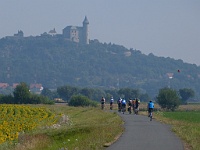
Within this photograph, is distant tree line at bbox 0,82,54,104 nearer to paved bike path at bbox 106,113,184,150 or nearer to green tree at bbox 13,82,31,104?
green tree at bbox 13,82,31,104

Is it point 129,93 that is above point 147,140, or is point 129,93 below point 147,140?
above

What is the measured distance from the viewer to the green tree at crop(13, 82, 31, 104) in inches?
3957

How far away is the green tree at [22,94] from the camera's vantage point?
100500 mm

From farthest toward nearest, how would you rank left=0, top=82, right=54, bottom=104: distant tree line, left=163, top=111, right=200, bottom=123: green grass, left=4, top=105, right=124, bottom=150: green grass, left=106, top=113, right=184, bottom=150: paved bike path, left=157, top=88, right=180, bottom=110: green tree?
left=0, top=82, right=54, bottom=104: distant tree line → left=157, top=88, right=180, bottom=110: green tree → left=163, top=111, right=200, bottom=123: green grass → left=4, top=105, right=124, bottom=150: green grass → left=106, top=113, right=184, bottom=150: paved bike path

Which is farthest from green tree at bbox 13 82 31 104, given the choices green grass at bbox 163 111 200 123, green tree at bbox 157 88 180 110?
green grass at bbox 163 111 200 123

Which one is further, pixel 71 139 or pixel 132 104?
pixel 132 104

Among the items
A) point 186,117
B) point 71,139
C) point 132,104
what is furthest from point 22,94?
point 71,139

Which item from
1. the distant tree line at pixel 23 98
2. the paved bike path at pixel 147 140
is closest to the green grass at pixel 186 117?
the paved bike path at pixel 147 140

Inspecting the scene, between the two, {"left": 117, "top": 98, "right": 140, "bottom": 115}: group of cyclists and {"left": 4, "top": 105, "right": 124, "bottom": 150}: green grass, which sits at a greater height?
{"left": 117, "top": 98, "right": 140, "bottom": 115}: group of cyclists

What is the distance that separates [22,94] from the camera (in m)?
101

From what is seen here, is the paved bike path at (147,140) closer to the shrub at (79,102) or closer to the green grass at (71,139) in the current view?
the green grass at (71,139)

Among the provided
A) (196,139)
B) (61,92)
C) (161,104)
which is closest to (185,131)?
(196,139)

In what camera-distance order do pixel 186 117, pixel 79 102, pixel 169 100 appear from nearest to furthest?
pixel 186 117 < pixel 169 100 < pixel 79 102

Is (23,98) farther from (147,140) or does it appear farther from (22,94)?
(147,140)
